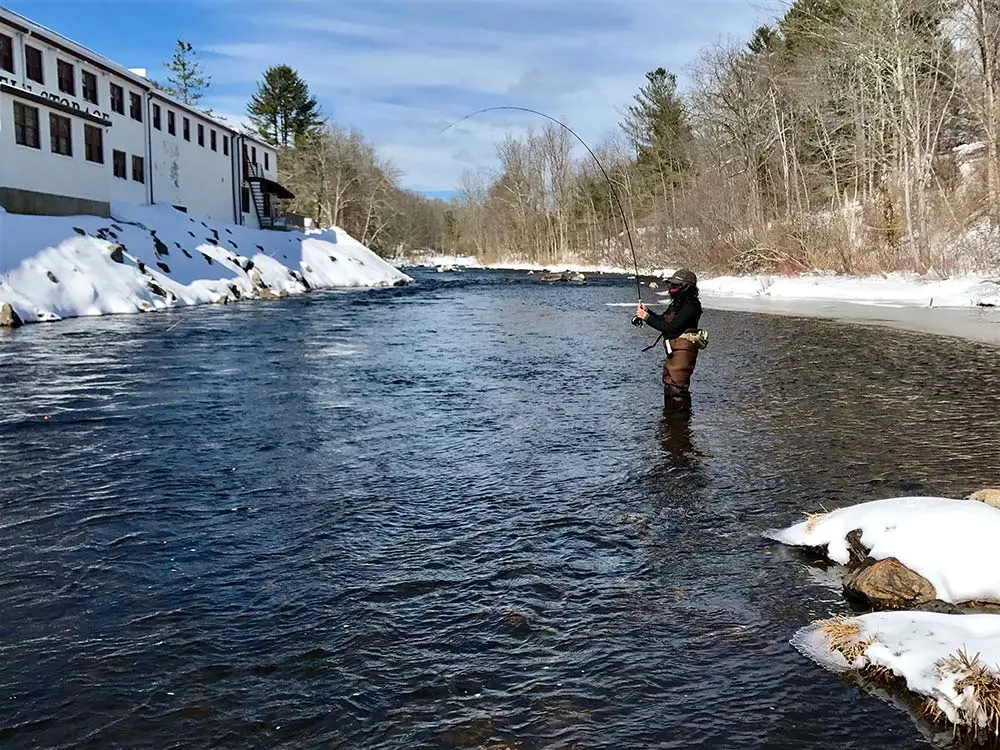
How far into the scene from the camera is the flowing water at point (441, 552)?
154 inches

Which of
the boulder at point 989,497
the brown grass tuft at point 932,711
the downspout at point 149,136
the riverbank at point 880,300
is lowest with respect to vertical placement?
the brown grass tuft at point 932,711

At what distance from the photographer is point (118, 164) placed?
40.5 metres

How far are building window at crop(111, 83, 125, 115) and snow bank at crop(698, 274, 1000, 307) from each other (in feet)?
99.4

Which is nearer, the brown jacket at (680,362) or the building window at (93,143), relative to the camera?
the brown jacket at (680,362)

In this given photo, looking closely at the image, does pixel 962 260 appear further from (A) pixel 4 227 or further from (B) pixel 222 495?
(A) pixel 4 227

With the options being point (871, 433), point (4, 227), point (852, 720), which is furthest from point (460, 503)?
point (4, 227)

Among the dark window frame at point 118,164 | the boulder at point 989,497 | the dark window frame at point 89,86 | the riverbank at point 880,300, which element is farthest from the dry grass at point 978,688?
the dark window frame at point 89,86

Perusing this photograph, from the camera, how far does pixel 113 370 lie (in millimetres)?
14703

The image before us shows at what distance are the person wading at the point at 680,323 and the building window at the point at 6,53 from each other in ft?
106

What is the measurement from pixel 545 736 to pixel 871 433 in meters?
7.21

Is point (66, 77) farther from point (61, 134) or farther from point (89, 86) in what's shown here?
point (61, 134)

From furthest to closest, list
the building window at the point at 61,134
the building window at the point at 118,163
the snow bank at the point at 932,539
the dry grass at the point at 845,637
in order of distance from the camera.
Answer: the building window at the point at 118,163
the building window at the point at 61,134
the snow bank at the point at 932,539
the dry grass at the point at 845,637

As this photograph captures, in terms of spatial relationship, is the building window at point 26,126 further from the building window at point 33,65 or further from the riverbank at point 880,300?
the riverbank at point 880,300

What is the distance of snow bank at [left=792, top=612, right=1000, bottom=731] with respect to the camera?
371cm
